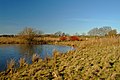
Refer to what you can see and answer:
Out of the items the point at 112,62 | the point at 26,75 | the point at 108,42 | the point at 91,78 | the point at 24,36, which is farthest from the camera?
the point at 24,36

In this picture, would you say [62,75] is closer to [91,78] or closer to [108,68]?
[91,78]

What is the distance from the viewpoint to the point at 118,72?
826 cm

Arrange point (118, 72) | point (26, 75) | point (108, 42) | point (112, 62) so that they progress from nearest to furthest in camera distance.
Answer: point (118, 72)
point (26, 75)
point (112, 62)
point (108, 42)

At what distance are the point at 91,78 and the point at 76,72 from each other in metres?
1.12

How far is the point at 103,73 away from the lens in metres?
8.28

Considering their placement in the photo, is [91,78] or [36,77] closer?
[91,78]

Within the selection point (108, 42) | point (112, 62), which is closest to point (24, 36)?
point (108, 42)

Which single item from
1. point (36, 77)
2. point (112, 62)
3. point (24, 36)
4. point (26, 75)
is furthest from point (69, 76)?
point (24, 36)

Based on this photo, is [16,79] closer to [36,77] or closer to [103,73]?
[36,77]

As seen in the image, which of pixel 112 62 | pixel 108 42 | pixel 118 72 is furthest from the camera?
pixel 108 42

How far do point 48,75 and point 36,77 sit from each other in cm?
52

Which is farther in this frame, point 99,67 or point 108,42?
point 108,42

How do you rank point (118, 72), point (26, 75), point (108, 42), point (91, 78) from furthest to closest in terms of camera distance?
point (108, 42) < point (26, 75) < point (118, 72) < point (91, 78)

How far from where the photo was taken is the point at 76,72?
8.77 meters
